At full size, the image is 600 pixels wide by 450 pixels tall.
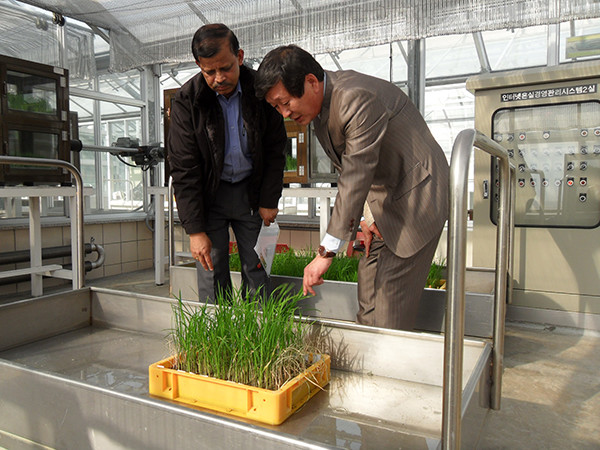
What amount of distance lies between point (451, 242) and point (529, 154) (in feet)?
8.69

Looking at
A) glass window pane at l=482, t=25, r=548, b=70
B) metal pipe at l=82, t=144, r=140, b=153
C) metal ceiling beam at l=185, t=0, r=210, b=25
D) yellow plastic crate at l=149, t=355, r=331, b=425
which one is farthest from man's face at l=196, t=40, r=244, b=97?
metal pipe at l=82, t=144, r=140, b=153

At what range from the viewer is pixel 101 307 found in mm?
2117

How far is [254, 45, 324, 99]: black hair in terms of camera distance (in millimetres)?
1399

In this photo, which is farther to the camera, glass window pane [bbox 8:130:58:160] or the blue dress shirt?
glass window pane [bbox 8:130:58:160]

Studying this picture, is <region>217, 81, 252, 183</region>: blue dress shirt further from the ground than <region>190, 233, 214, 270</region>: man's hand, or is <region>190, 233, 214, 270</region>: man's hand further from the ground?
<region>217, 81, 252, 183</region>: blue dress shirt

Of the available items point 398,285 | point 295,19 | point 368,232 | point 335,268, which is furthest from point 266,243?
point 295,19

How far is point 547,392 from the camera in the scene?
208cm

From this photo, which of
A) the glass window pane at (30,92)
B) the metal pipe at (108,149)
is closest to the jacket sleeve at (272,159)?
the glass window pane at (30,92)

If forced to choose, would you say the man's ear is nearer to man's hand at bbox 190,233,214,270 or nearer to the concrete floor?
man's hand at bbox 190,233,214,270

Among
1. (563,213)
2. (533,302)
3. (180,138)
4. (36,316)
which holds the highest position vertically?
(180,138)

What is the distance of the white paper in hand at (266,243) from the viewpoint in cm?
205

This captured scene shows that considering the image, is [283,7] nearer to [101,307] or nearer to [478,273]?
[478,273]

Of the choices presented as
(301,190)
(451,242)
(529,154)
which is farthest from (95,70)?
(451,242)

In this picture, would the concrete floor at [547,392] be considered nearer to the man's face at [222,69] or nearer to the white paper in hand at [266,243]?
the white paper in hand at [266,243]
